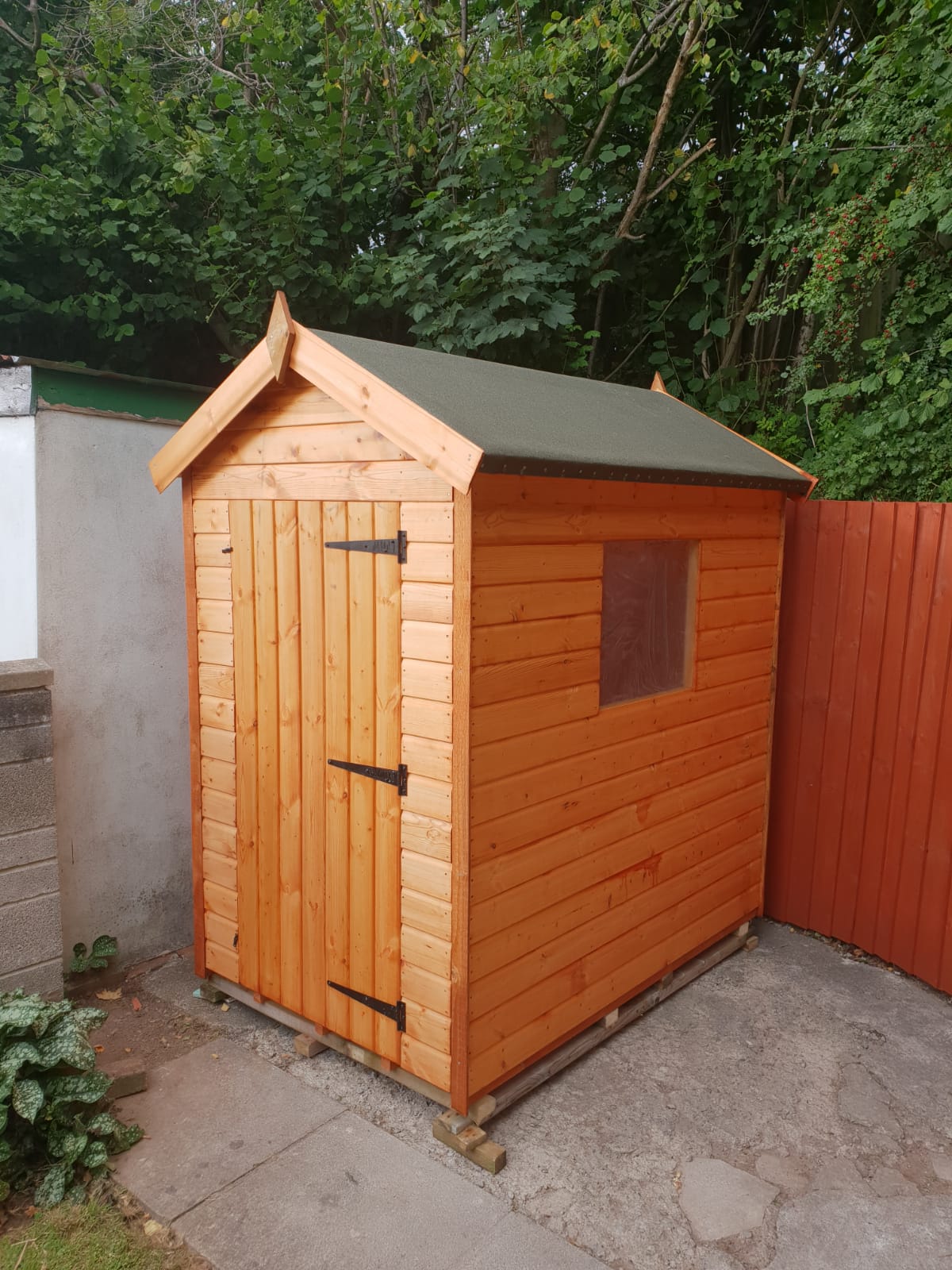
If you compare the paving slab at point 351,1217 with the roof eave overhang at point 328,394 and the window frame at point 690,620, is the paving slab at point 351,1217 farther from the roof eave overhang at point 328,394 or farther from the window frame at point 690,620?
the roof eave overhang at point 328,394

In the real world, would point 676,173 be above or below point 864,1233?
above

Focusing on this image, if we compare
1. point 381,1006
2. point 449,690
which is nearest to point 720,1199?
point 381,1006

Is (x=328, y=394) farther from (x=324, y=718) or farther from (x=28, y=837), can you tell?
(x=28, y=837)

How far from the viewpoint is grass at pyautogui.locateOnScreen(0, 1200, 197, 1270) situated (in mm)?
2588

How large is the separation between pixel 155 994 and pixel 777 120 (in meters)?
7.03

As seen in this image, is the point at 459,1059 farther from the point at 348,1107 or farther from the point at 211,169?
the point at 211,169

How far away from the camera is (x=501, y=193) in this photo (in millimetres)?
6180

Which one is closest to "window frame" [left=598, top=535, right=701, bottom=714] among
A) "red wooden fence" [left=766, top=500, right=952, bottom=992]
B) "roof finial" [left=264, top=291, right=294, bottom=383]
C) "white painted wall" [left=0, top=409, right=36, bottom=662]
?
"red wooden fence" [left=766, top=500, right=952, bottom=992]

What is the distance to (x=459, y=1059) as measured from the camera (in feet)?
10.1

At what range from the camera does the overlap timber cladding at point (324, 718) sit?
3.07m

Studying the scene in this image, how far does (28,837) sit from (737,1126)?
2.96m

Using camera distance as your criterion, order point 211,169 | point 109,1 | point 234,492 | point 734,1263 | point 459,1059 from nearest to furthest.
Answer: point 734,1263 < point 459,1059 < point 234,492 < point 211,169 < point 109,1

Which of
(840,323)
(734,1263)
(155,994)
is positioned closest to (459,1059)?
(734,1263)

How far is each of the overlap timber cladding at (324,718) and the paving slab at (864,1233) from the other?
1.23 m
